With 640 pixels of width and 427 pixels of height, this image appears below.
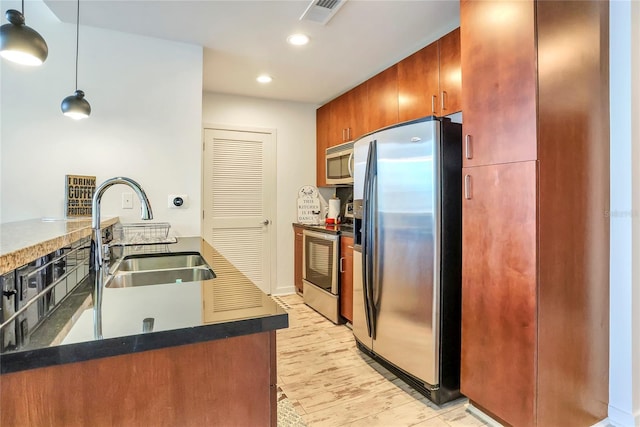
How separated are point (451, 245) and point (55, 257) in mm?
1817

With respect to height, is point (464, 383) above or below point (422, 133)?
below

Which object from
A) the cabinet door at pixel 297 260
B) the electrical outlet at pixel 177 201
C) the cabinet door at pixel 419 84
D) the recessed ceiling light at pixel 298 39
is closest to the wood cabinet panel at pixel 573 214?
the cabinet door at pixel 419 84

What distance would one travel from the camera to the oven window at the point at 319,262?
3.22 m

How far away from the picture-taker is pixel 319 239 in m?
3.40

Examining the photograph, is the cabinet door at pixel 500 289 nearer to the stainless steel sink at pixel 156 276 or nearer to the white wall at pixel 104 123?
the stainless steel sink at pixel 156 276

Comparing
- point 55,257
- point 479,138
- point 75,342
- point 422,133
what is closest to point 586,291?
point 479,138

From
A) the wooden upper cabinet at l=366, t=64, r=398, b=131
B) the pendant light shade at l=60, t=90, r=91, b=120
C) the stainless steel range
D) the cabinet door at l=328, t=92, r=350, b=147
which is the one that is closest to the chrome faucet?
the pendant light shade at l=60, t=90, r=91, b=120

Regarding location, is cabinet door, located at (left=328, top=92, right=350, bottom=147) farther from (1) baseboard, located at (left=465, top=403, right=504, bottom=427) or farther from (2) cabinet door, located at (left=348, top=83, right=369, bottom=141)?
(1) baseboard, located at (left=465, top=403, right=504, bottom=427)

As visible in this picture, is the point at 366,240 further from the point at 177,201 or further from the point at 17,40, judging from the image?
the point at 17,40

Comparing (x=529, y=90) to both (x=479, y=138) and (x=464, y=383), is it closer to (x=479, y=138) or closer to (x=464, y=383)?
(x=479, y=138)

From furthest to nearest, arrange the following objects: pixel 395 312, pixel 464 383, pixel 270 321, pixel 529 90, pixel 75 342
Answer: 1. pixel 395 312
2. pixel 464 383
3. pixel 529 90
4. pixel 270 321
5. pixel 75 342

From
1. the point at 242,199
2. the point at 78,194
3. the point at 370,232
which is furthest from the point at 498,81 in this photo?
the point at 242,199

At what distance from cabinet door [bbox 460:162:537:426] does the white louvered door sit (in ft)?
8.63
